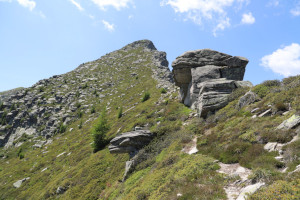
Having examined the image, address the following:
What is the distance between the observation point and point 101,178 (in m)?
20.9

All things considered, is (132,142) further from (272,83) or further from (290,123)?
(272,83)

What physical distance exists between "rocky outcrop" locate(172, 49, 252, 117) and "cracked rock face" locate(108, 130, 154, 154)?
8429 mm

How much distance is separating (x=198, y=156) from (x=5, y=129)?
8810cm

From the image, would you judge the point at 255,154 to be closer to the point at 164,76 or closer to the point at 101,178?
the point at 101,178

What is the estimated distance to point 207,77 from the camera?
26.8m

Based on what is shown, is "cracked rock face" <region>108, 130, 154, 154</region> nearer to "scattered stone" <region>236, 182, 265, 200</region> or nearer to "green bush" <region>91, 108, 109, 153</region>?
"green bush" <region>91, 108, 109, 153</region>

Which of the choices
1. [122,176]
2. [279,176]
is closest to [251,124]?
[279,176]

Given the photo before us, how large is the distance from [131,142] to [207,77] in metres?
16.8

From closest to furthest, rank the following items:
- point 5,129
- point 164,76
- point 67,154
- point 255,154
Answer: point 255,154 < point 67,154 < point 5,129 < point 164,76

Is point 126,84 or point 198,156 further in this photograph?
point 126,84

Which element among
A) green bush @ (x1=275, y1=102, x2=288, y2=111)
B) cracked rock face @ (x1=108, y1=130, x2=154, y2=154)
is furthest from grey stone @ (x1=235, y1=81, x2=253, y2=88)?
cracked rock face @ (x1=108, y1=130, x2=154, y2=154)

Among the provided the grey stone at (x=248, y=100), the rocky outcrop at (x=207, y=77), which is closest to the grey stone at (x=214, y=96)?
the rocky outcrop at (x=207, y=77)

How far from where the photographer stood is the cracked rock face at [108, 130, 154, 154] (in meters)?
21.1

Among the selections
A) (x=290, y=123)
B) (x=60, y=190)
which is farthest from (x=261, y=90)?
(x=60, y=190)
